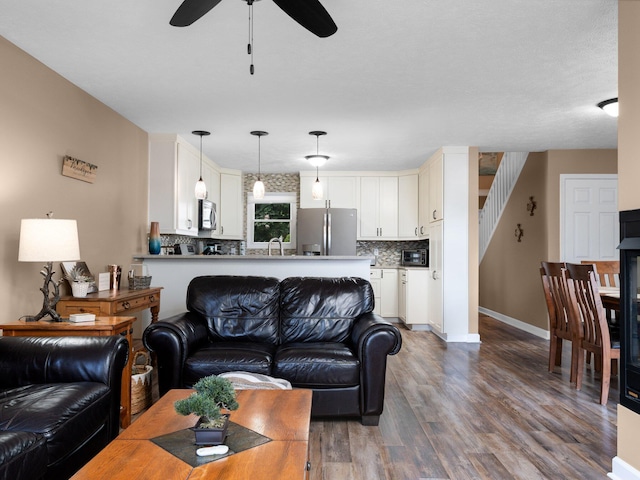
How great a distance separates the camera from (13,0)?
8.61 ft

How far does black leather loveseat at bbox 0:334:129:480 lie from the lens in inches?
69.0

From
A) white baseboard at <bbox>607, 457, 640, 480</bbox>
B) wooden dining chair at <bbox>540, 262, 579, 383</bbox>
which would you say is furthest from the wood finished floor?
wooden dining chair at <bbox>540, 262, 579, 383</bbox>

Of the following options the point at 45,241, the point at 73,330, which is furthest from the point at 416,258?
the point at 45,241

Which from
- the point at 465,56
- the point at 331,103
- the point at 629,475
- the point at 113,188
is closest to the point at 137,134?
the point at 113,188

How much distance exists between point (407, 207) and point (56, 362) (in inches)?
240

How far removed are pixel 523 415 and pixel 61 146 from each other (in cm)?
408

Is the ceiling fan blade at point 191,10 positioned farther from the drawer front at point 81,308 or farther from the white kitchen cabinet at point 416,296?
the white kitchen cabinet at point 416,296

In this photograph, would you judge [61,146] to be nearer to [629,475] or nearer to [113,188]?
[113,188]

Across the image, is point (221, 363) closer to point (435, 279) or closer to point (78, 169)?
point (78, 169)

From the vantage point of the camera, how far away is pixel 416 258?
7285 millimetres

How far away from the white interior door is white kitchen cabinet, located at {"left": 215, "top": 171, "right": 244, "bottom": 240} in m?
4.88

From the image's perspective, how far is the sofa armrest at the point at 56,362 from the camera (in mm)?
2412

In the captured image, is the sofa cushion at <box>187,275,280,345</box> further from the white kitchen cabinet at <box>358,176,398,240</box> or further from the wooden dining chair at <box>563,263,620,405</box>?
the white kitchen cabinet at <box>358,176,398,240</box>

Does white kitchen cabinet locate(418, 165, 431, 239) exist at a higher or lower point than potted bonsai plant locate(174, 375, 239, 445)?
higher
